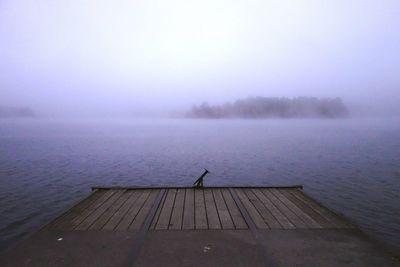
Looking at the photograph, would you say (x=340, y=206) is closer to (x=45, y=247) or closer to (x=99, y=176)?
(x=45, y=247)

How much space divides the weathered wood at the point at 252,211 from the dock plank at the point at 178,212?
89.6 inches

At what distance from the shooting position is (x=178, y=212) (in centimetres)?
903

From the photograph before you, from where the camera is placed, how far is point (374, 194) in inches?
696

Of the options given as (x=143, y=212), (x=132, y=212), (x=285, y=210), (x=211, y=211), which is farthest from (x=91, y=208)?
(x=285, y=210)

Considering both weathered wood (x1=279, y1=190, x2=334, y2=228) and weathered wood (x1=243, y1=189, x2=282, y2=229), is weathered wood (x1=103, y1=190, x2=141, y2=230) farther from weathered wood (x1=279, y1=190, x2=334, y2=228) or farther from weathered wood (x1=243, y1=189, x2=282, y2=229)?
weathered wood (x1=279, y1=190, x2=334, y2=228)

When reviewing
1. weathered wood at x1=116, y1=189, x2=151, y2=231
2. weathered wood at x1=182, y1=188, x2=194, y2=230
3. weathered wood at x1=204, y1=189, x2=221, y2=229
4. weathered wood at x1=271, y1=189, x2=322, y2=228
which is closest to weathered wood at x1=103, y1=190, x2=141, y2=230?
weathered wood at x1=116, y1=189, x2=151, y2=231

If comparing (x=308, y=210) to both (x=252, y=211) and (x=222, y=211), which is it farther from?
(x=222, y=211)

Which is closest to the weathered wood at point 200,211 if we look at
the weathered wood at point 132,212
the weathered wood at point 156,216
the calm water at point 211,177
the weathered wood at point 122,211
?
the weathered wood at point 156,216

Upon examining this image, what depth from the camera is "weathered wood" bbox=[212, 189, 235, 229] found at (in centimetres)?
789

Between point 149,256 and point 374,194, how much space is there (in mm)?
17245

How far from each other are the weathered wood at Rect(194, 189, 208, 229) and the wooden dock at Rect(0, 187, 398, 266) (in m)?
0.03

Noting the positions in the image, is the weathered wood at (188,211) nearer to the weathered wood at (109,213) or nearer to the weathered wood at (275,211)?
the weathered wood at (109,213)

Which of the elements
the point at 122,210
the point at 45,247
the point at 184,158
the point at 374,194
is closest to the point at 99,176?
the point at 184,158

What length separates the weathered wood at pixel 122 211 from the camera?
7.88m
